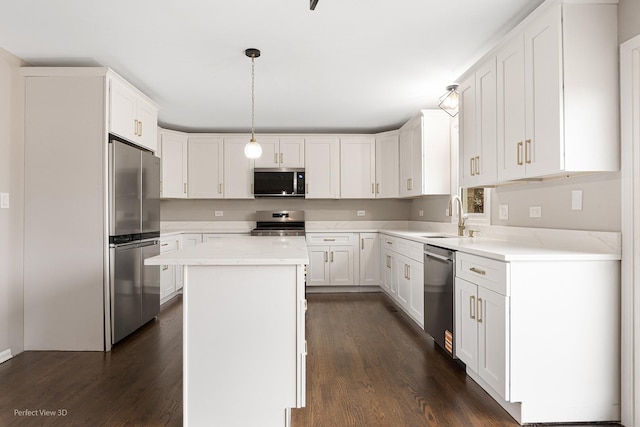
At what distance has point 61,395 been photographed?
7.75 feet

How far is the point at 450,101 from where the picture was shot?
4.01m

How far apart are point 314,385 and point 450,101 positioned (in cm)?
308

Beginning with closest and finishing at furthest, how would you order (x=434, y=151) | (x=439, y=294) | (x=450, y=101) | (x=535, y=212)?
(x=535, y=212) < (x=439, y=294) < (x=450, y=101) < (x=434, y=151)

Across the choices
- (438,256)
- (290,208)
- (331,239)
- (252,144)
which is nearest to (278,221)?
(290,208)

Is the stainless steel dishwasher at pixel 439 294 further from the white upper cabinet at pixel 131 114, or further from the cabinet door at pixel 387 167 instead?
the white upper cabinet at pixel 131 114

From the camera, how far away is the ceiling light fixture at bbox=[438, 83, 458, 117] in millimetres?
3694

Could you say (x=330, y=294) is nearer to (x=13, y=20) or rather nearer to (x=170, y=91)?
(x=170, y=91)

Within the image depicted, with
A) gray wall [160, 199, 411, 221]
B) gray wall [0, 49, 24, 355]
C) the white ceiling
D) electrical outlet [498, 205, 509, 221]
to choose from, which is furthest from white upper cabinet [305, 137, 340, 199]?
gray wall [0, 49, 24, 355]

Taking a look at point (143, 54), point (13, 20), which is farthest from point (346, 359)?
point (13, 20)

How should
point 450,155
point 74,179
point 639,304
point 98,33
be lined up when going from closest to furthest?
point 639,304 → point 98,33 → point 74,179 → point 450,155

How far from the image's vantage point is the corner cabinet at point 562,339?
2.02m

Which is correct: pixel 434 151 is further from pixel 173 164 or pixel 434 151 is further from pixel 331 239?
pixel 173 164

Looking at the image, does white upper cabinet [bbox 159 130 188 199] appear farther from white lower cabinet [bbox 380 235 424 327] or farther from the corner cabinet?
the corner cabinet

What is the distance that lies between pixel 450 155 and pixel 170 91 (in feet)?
10.0
